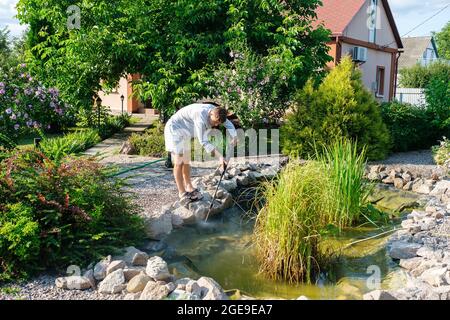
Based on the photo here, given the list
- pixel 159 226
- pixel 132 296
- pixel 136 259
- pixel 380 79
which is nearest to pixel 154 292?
pixel 132 296

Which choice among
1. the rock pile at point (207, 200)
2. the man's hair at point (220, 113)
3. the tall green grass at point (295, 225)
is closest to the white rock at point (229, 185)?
the rock pile at point (207, 200)

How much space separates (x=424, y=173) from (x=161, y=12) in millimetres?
6913

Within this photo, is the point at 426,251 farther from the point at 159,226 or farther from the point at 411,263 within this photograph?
the point at 159,226

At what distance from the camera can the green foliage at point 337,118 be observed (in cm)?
916

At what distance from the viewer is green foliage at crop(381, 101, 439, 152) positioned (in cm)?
1091

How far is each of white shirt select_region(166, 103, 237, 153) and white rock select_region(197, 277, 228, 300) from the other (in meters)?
2.33

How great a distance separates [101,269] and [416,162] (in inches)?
310

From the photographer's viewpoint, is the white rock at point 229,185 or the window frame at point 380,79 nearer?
the white rock at point 229,185

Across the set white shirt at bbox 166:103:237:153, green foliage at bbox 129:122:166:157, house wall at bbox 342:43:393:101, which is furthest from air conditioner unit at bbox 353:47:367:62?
white shirt at bbox 166:103:237:153

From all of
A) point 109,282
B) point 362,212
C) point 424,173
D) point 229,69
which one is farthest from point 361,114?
point 109,282

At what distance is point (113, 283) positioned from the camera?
11.4 feet

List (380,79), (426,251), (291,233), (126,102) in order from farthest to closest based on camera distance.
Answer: (380,79) → (126,102) → (426,251) → (291,233)

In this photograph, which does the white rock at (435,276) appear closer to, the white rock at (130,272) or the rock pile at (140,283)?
the rock pile at (140,283)

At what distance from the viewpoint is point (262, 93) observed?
1023cm
